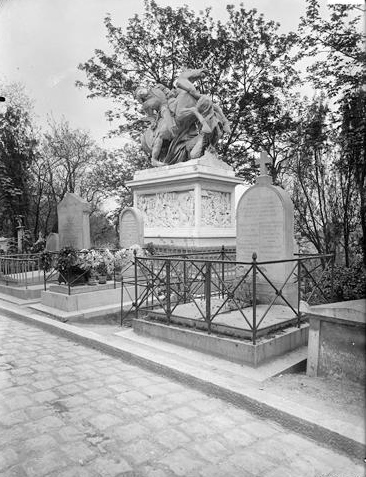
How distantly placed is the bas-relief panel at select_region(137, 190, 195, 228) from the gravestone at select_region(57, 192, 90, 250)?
6.92 ft

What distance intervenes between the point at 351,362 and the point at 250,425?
1.26 metres

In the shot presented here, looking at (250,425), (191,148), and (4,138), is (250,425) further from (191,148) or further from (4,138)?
(4,138)

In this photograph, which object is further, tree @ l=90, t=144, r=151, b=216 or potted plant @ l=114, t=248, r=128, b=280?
tree @ l=90, t=144, r=151, b=216

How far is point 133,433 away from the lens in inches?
115

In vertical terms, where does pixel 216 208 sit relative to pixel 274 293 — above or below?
above

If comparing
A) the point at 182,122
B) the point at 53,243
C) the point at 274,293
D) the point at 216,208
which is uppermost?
the point at 182,122

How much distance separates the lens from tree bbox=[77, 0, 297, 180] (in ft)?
50.3

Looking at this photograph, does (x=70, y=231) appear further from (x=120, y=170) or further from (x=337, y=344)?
(x=120, y=170)

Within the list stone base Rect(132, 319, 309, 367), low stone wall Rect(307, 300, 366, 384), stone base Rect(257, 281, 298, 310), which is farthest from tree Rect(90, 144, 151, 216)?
low stone wall Rect(307, 300, 366, 384)

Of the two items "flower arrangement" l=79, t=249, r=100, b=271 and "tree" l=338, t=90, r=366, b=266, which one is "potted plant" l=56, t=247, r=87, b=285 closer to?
"flower arrangement" l=79, t=249, r=100, b=271

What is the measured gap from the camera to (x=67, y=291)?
7.46 m

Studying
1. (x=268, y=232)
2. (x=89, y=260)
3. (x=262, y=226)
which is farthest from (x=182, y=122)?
(x=268, y=232)

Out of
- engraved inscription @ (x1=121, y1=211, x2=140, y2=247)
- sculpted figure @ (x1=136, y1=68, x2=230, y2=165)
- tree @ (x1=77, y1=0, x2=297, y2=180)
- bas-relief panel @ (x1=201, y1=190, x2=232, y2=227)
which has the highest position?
tree @ (x1=77, y1=0, x2=297, y2=180)

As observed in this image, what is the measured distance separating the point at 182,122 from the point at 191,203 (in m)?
2.69
